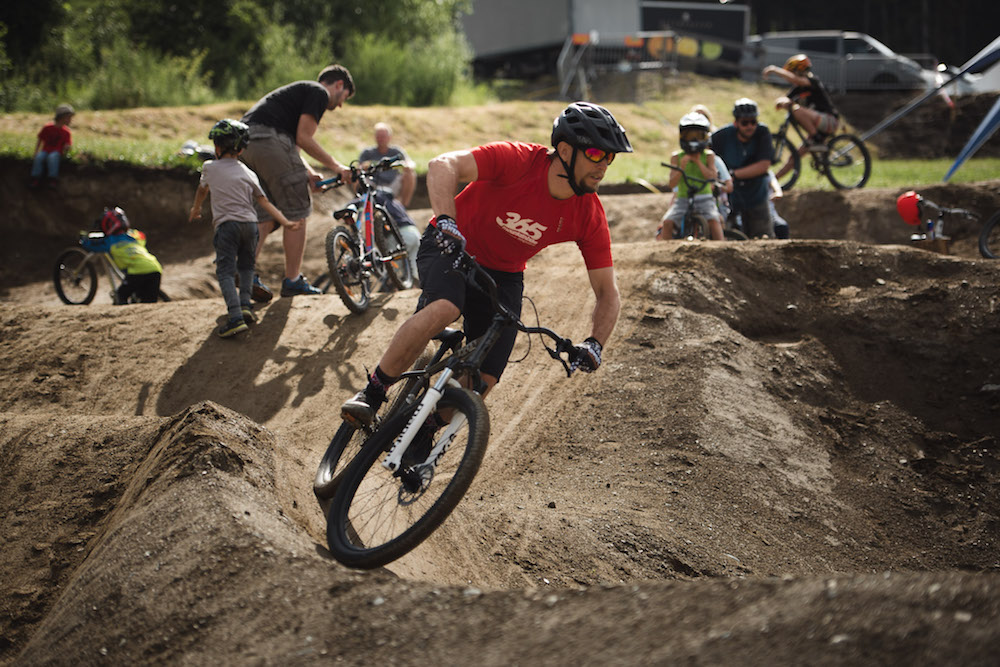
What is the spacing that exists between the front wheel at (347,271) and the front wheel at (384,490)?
12.4 ft

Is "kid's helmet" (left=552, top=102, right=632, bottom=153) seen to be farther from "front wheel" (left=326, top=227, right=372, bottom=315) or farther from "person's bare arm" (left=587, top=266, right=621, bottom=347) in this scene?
"front wheel" (left=326, top=227, right=372, bottom=315)

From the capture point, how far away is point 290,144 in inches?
311

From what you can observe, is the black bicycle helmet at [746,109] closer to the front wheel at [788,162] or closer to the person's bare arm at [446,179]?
the front wheel at [788,162]

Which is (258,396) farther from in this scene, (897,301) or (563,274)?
(897,301)

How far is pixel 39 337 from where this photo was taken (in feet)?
25.3

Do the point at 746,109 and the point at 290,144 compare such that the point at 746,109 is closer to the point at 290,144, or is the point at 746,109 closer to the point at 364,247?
the point at 364,247

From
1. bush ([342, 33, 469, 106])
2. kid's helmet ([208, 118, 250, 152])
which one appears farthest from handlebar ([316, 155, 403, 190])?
bush ([342, 33, 469, 106])

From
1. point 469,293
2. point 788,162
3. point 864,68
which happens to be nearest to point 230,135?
point 469,293

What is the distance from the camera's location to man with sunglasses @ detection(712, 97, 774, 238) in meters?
9.45

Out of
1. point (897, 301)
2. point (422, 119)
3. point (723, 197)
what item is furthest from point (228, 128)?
point (422, 119)

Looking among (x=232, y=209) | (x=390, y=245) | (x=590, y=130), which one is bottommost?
(x=390, y=245)

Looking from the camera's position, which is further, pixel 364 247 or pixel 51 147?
pixel 51 147

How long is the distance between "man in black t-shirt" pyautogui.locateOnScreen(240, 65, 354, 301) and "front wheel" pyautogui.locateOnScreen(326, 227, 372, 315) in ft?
1.73

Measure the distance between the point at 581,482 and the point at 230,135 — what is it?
4343 millimetres
